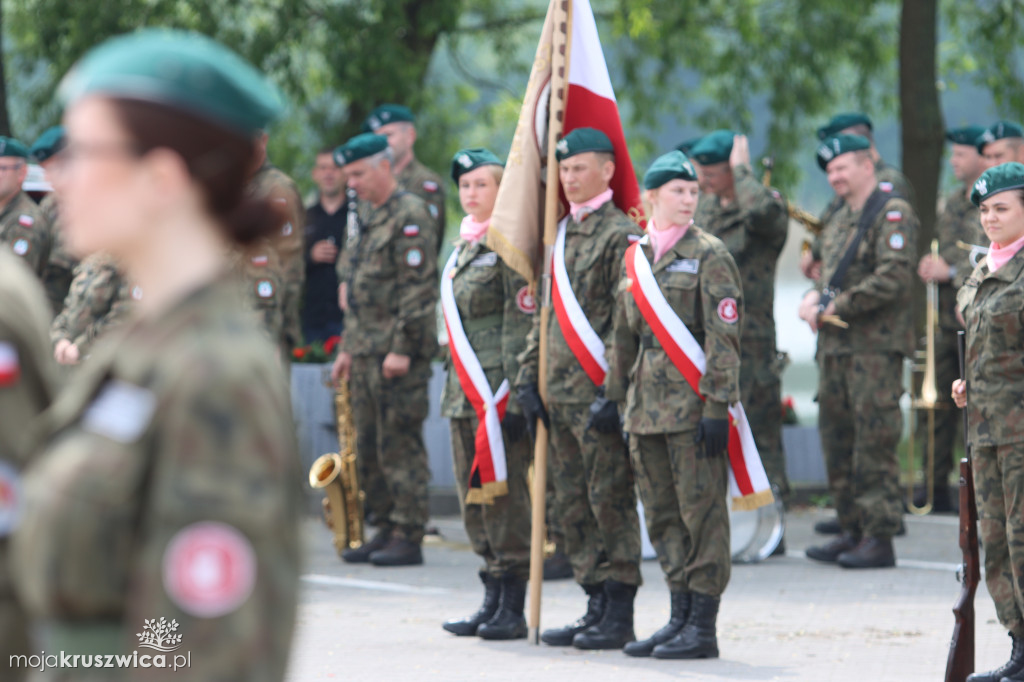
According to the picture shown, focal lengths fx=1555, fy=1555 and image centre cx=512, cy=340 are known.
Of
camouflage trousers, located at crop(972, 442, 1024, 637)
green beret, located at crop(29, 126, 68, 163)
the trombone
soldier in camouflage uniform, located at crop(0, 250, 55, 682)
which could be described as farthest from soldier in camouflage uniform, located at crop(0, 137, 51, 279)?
soldier in camouflage uniform, located at crop(0, 250, 55, 682)

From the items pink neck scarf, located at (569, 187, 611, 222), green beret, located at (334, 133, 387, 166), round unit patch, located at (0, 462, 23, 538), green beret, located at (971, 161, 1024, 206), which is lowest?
round unit patch, located at (0, 462, 23, 538)

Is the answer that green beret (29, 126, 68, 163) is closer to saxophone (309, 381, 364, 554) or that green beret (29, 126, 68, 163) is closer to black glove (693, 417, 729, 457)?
saxophone (309, 381, 364, 554)

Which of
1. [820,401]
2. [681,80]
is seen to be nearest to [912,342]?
[820,401]

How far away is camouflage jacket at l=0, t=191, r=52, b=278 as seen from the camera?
35.0 ft

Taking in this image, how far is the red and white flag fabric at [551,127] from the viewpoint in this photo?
24.4 feet

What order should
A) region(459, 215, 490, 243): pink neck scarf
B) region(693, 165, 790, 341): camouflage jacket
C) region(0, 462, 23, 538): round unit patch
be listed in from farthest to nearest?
region(693, 165, 790, 341): camouflage jacket → region(459, 215, 490, 243): pink neck scarf → region(0, 462, 23, 538): round unit patch

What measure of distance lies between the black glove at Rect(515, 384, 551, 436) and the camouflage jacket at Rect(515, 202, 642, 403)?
0.16 feet

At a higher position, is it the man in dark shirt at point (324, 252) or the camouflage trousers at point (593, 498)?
the man in dark shirt at point (324, 252)

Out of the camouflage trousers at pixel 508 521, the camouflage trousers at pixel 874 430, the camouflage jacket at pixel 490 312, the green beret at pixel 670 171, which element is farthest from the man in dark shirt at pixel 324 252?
the green beret at pixel 670 171

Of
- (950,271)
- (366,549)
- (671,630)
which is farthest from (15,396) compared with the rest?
(950,271)

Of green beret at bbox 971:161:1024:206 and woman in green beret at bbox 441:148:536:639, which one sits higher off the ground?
green beret at bbox 971:161:1024:206

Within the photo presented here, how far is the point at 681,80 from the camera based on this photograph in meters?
17.1

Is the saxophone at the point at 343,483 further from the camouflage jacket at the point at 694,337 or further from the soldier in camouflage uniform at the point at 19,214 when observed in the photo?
the camouflage jacket at the point at 694,337

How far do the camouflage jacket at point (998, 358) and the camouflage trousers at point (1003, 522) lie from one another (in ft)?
0.26
